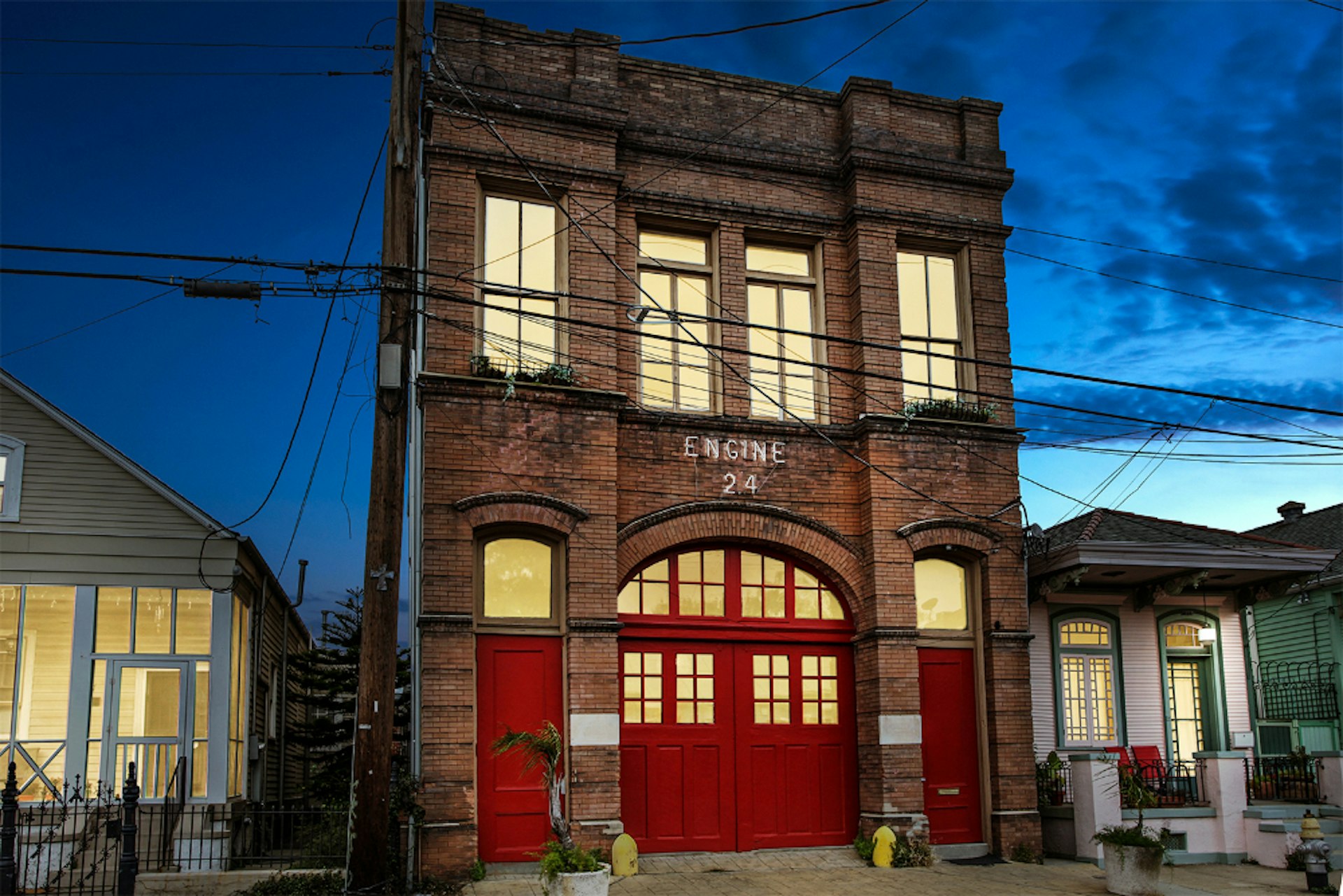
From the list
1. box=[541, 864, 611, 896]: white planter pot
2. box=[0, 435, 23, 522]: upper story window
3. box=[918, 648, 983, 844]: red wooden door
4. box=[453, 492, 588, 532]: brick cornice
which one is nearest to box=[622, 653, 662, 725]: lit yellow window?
box=[453, 492, 588, 532]: brick cornice

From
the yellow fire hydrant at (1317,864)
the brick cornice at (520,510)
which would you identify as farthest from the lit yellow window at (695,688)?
the yellow fire hydrant at (1317,864)

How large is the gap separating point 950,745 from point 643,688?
15.0 feet

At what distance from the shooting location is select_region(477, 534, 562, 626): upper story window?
611 inches

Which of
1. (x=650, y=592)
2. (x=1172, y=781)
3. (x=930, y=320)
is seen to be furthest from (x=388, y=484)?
(x=1172, y=781)

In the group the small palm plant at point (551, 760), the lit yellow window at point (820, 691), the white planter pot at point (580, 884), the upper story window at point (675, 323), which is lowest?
the white planter pot at point (580, 884)

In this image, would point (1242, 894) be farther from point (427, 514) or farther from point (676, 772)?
point (427, 514)

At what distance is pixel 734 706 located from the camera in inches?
655

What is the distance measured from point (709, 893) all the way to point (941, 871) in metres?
3.65

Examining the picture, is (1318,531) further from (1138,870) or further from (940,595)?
(1138,870)

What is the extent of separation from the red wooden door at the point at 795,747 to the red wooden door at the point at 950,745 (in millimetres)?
1061

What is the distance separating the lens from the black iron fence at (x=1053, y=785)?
1762 centimetres

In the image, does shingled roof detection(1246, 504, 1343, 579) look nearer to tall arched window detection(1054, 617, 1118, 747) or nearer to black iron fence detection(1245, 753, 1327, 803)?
black iron fence detection(1245, 753, 1327, 803)

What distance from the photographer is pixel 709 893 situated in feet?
45.3

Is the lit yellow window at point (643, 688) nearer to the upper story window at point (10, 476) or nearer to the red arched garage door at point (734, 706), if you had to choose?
the red arched garage door at point (734, 706)
